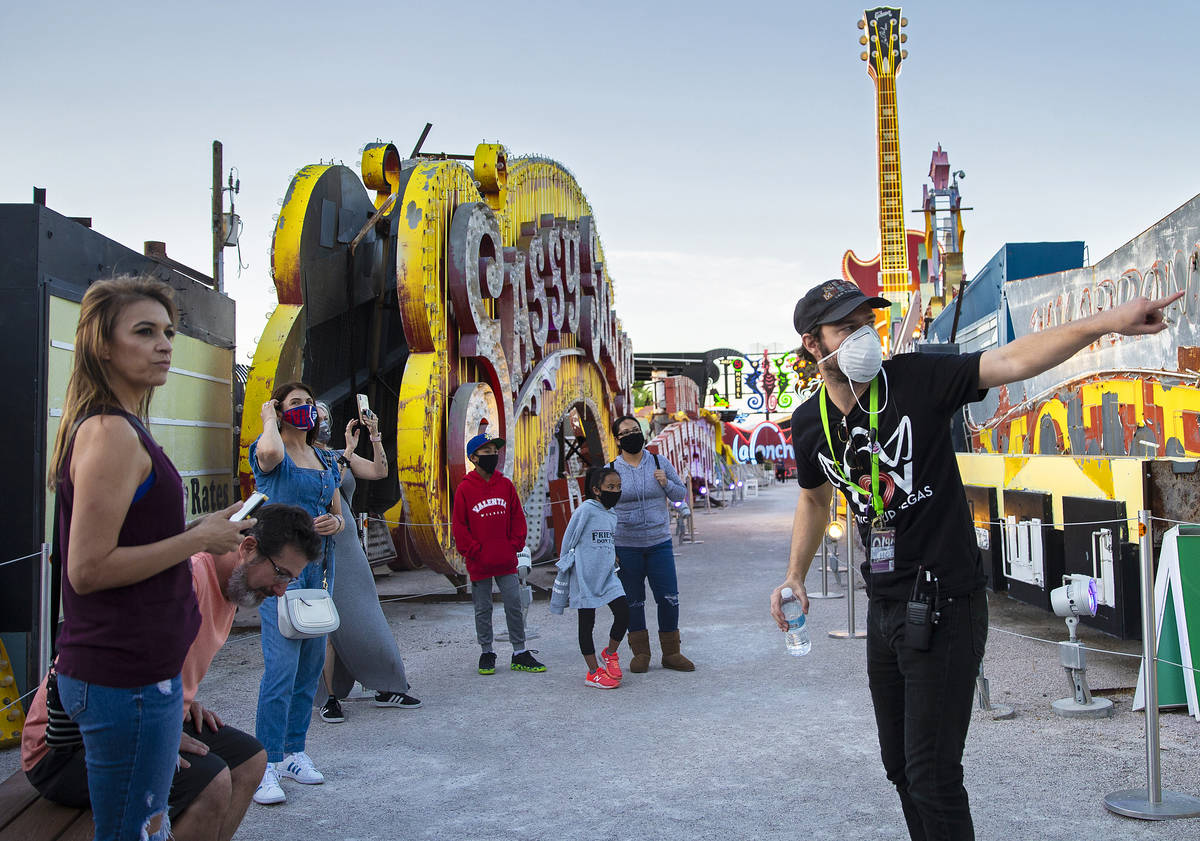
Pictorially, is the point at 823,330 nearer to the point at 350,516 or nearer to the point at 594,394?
the point at 350,516

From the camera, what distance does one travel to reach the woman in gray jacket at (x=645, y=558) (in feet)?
24.8

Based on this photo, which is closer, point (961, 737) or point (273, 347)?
point (961, 737)

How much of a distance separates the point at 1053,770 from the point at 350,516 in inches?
159

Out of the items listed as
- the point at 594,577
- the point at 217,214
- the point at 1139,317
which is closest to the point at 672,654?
the point at 594,577

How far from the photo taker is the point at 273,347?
9.44m

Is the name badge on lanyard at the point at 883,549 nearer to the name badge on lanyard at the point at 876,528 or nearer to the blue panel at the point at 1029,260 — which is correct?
the name badge on lanyard at the point at 876,528

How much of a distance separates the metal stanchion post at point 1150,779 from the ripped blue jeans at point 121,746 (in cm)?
381

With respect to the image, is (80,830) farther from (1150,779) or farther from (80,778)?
(1150,779)

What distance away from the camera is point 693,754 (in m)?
5.32

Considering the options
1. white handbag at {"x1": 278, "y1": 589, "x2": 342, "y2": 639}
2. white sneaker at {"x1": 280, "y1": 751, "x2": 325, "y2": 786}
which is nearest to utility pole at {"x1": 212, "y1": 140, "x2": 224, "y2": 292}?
white sneaker at {"x1": 280, "y1": 751, "x2": 325, "y2": 786}

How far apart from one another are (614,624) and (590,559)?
1.62 ft

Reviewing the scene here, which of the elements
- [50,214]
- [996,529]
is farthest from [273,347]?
[996,529]

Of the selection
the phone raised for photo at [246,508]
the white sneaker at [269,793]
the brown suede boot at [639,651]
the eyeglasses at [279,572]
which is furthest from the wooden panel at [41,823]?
the brown suede boot at [639,651]

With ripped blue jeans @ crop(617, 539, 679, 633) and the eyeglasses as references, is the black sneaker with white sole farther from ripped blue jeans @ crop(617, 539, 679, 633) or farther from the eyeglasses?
the eyeglasses
